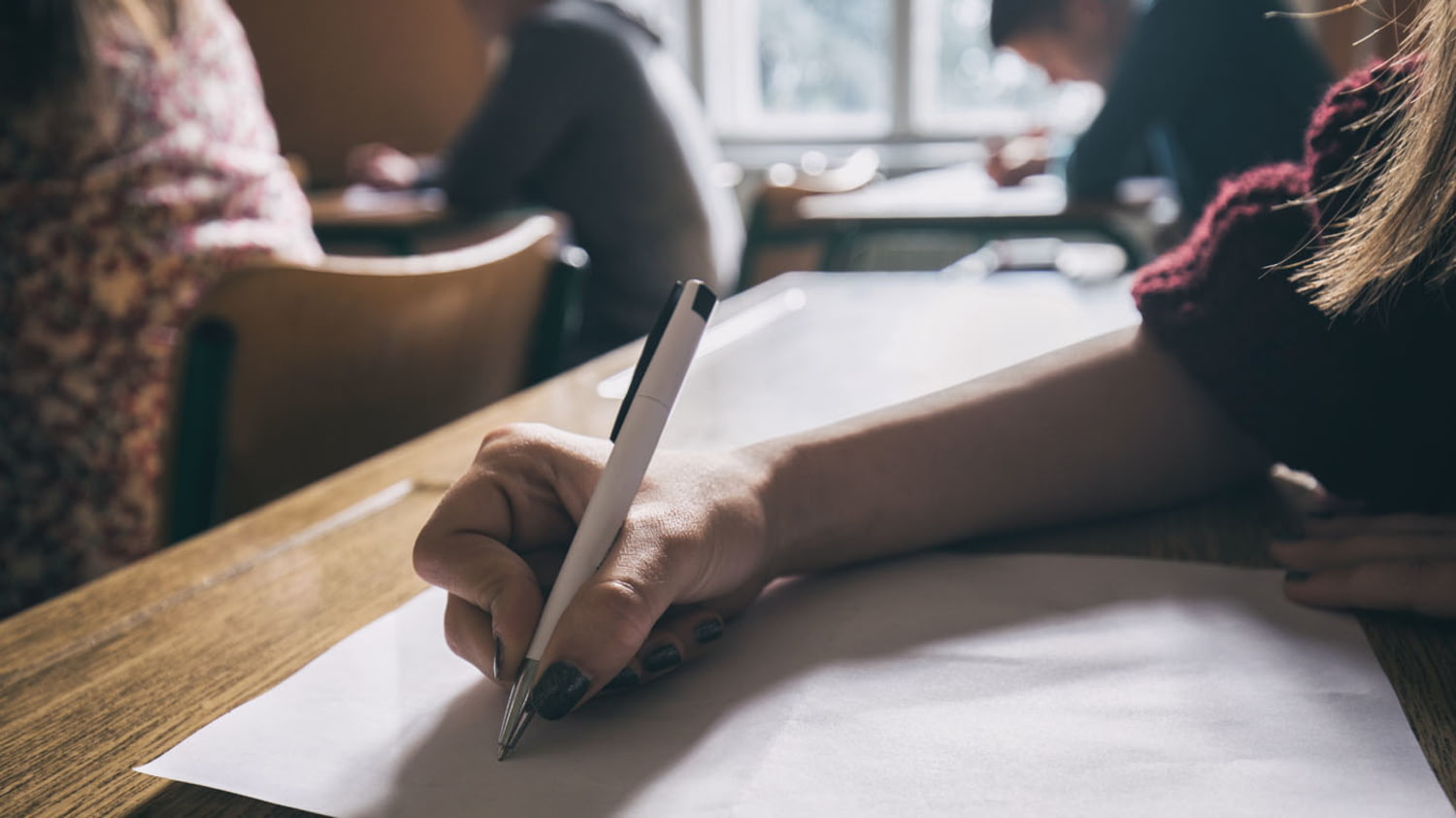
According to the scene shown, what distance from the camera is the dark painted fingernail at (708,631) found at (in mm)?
396

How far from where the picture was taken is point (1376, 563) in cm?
43

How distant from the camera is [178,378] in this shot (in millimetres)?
754

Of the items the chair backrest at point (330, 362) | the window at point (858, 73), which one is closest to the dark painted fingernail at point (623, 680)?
A: the chair backrest at point (330, 362)

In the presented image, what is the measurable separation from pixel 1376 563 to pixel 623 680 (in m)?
0.30

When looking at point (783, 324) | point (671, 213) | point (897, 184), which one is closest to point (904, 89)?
point (897, 184)

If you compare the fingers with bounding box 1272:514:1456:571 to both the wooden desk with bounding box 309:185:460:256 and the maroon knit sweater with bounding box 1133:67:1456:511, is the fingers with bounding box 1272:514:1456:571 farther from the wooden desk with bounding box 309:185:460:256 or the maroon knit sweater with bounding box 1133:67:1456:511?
the wooden desk with bounding box 309:185:460:256

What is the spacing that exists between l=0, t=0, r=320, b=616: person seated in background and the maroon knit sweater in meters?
0.74

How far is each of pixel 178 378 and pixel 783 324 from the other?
0.51 metres

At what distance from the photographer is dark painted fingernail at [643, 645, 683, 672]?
377 mm

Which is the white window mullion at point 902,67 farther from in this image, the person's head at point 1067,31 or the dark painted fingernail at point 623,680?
the dark painted fingernail at point 623,680

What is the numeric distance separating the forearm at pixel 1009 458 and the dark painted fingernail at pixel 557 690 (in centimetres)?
14

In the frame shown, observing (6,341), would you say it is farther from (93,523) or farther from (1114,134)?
(1114,134)

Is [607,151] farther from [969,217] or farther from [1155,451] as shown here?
[1155,451]

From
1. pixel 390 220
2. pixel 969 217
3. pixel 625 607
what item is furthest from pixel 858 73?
pixel 625 607
